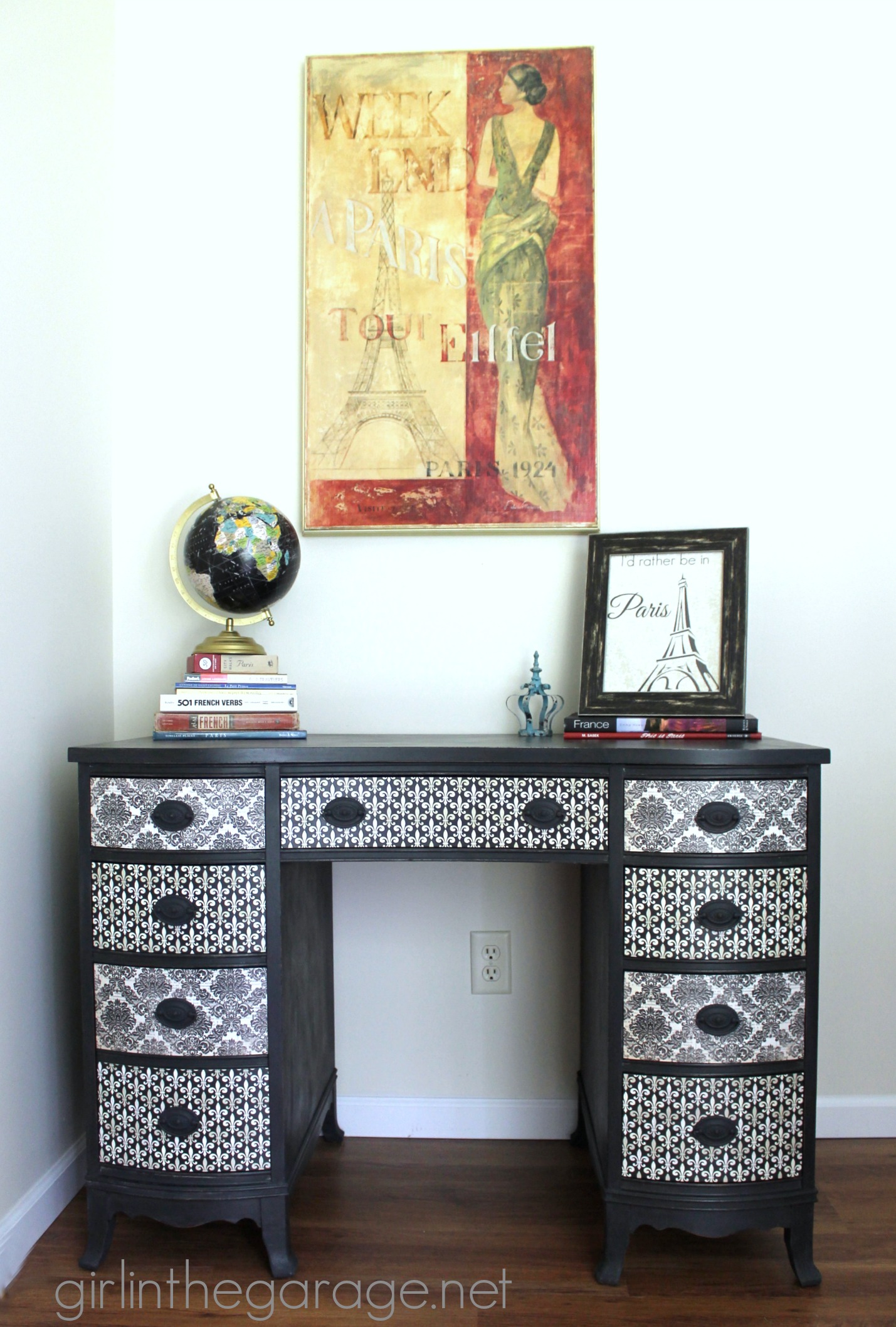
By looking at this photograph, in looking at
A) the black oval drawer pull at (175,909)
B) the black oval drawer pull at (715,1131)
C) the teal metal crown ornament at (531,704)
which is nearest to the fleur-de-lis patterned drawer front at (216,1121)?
the black oval drawer pull at (175,909)

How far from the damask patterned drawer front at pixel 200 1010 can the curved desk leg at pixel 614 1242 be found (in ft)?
2.10

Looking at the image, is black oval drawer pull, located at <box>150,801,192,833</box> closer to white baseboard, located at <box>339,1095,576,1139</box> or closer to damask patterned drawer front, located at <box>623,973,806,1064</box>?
damask patterned drawer front, located at <box>623,973,806,1064</box>

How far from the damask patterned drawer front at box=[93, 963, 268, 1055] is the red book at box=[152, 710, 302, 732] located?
0.41m

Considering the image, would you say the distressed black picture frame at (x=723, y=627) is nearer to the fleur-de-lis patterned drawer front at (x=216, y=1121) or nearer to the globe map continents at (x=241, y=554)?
the globe map continents at (x=241, y=554)

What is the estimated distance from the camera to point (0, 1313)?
1319mm

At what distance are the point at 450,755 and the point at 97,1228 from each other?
3.33 ft

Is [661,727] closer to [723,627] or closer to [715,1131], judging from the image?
[723,627]

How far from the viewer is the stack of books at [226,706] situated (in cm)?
152

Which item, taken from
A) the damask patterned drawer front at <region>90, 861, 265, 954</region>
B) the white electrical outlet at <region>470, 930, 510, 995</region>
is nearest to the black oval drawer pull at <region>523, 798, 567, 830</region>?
the damask patterned drawer front at <region>90, 861, 265, 954</region>

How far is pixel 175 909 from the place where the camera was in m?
1.38

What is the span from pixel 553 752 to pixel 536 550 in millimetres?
609

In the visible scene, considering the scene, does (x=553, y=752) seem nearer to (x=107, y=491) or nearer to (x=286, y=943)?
(x=286, y=943)

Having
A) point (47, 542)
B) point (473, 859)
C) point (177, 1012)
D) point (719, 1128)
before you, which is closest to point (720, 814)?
point (473, 859)

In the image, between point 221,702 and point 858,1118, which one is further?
point 858,1118
